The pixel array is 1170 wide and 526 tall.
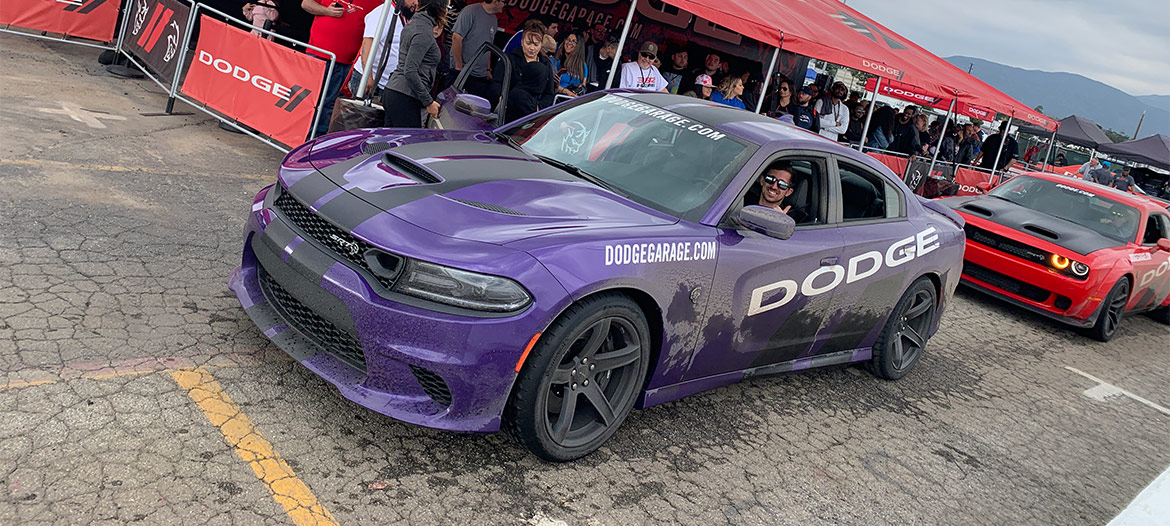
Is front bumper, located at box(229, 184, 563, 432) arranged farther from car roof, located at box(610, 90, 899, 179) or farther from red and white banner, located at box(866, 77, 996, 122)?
red and white banner, located at box(866, 77, 996, 122)

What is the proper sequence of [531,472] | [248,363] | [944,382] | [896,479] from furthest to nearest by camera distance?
1. [944,382]
2. [896,479]
3. [248,363]
4. [531,472]

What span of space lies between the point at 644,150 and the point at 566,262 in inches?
54.0

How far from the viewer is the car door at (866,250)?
4.73 metres

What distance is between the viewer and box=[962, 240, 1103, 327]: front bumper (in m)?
8.31

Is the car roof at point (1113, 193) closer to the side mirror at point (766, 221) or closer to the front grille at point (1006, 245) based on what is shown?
the front grille at point (1006, 245)

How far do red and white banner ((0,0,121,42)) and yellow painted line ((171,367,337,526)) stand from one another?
9.62 m

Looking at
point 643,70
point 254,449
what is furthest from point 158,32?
point 254,449

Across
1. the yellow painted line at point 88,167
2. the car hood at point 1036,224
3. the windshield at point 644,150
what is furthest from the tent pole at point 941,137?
the yellow painted line at point 88,167

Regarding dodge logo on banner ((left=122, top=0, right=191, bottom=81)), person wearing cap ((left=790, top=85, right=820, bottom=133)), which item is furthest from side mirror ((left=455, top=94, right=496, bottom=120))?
person wearing cap ((left=790, top=85, right=820, bottom=133))

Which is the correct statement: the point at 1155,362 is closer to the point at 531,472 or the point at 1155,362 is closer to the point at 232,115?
the point at 531,472

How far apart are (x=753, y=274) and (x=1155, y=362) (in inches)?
274

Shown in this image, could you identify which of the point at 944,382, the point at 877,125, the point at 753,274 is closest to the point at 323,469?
the point at 753,274

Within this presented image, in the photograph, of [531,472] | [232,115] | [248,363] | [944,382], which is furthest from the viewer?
[232,115]

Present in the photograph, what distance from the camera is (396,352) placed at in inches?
121
